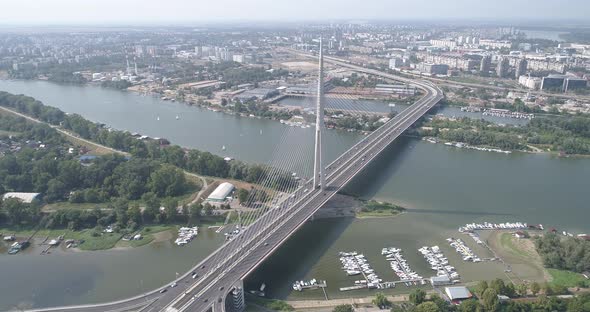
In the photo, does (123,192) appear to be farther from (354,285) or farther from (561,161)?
(561,161)

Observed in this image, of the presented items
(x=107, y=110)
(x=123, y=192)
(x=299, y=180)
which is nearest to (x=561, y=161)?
(x=299, y=180)

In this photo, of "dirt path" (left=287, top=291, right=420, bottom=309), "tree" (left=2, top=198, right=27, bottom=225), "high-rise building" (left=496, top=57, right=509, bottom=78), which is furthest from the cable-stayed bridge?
"high-rise building" (left=496, top=57, right=509, bottom=78)

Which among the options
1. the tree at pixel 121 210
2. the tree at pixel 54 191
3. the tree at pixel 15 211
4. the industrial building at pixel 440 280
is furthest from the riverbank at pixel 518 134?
the tree at pixel 15 211

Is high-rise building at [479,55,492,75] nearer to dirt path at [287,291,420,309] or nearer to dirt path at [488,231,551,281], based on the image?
dirt path at [488,231,551,281]

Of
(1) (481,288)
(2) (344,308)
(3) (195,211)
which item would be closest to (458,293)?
(1) (481,288)

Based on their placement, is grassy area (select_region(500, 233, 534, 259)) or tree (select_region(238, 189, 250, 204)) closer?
grassy area (select_region(500, 233, 534, 259))
